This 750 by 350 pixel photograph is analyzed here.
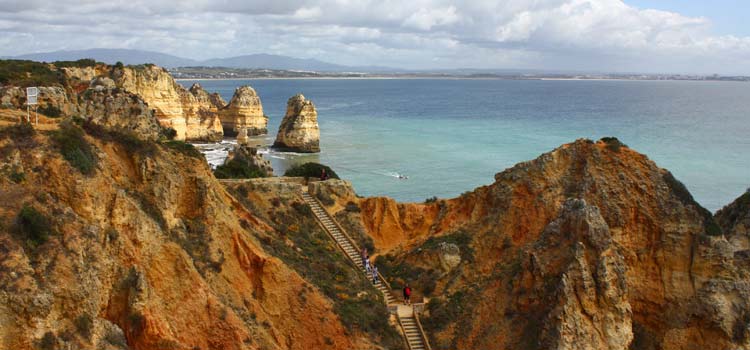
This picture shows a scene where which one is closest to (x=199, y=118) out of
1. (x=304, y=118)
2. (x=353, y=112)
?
(x=304, y=118)

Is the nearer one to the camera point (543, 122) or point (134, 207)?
point (134, 207)

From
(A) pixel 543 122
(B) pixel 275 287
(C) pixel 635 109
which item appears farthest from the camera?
(C) pixel 635 109

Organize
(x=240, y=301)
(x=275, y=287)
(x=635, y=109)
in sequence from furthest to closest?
1. (x=635, y=109)
2. (x=275, y=287)
3. (x=240, y=301)

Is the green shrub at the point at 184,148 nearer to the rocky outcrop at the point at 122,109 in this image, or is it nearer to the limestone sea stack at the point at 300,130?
the rocky outcrop at the point at 122,109

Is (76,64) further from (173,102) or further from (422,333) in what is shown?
(422,333)

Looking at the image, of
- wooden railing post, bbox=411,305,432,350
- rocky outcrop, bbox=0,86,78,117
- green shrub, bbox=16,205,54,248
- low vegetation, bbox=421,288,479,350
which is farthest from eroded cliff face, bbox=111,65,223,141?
green shrub, bbox=16,205,54,248

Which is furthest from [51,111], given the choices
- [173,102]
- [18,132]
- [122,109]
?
[173,102]

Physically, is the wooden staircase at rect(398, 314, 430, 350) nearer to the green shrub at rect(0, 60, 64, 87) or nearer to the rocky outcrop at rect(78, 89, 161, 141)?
the green shrub at rect(0, 60, 64, 87)

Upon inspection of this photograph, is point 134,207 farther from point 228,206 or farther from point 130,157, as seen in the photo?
point 228,206
